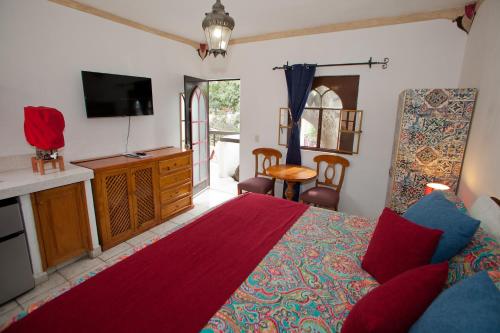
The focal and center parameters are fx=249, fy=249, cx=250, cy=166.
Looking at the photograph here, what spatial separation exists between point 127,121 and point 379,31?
132 inches

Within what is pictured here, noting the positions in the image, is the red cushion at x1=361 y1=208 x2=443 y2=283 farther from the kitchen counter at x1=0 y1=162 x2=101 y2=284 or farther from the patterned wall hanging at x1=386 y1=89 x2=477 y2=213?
the kitchen counter at x1=0 y1=162 x2=101 y2=284

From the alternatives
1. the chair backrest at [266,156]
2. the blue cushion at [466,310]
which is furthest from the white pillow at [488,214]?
the chair backrest at [266,156]

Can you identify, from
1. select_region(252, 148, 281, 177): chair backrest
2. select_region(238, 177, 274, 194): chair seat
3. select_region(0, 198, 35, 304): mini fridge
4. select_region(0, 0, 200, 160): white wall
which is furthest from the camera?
select_region(252, 148, 281, 177): chair backrest

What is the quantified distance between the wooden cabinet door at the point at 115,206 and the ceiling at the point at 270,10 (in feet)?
5.92

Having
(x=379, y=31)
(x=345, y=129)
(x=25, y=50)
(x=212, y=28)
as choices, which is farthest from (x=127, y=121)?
(x=379, y=31)

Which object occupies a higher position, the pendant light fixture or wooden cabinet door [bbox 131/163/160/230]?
the pendant light fixture

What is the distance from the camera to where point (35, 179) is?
6.89 feet

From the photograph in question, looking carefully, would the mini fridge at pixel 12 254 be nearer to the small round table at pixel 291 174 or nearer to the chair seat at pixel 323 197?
the small round table at pixel 291 174

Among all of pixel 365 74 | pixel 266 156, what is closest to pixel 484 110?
pixel 365 74

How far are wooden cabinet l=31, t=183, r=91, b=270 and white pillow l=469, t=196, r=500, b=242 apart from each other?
3.07 metres

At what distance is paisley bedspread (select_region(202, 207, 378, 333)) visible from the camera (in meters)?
1.08

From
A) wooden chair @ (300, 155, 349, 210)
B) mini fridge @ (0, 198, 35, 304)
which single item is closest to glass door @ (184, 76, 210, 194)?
wooden chair @ (300, 155, 349, 210)

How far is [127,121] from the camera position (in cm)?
329

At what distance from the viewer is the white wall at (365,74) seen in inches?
111
